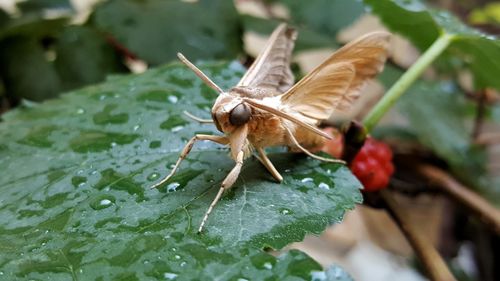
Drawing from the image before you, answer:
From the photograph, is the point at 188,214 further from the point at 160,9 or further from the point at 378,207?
the point at 160,9

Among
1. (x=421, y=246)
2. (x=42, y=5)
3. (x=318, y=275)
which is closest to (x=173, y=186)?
(x=318, y=275)

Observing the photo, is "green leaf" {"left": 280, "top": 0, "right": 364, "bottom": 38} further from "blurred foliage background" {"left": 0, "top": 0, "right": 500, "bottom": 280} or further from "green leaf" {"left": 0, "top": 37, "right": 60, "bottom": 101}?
"green leaf" {"left": 0, "top": 37, "right": 60, "bottom": 101}

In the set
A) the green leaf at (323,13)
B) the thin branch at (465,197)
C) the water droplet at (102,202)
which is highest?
the green leaf at (323,13)

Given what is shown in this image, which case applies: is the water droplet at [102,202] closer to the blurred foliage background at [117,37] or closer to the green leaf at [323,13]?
the blurred foliage background at [117,37]

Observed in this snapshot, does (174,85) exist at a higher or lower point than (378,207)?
higher

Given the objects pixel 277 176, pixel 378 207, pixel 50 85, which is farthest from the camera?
pixel 50 85

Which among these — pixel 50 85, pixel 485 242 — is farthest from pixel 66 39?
pixel 485 242

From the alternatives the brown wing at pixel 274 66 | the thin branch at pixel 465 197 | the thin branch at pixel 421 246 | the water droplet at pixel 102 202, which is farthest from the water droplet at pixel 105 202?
the thin branch at pixel 465 197

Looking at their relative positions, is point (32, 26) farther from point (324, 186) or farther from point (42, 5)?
point (324, 186)

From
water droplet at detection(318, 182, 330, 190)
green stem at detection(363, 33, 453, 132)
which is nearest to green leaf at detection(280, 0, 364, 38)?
green stem at detection(363, 33, 453, 132)
